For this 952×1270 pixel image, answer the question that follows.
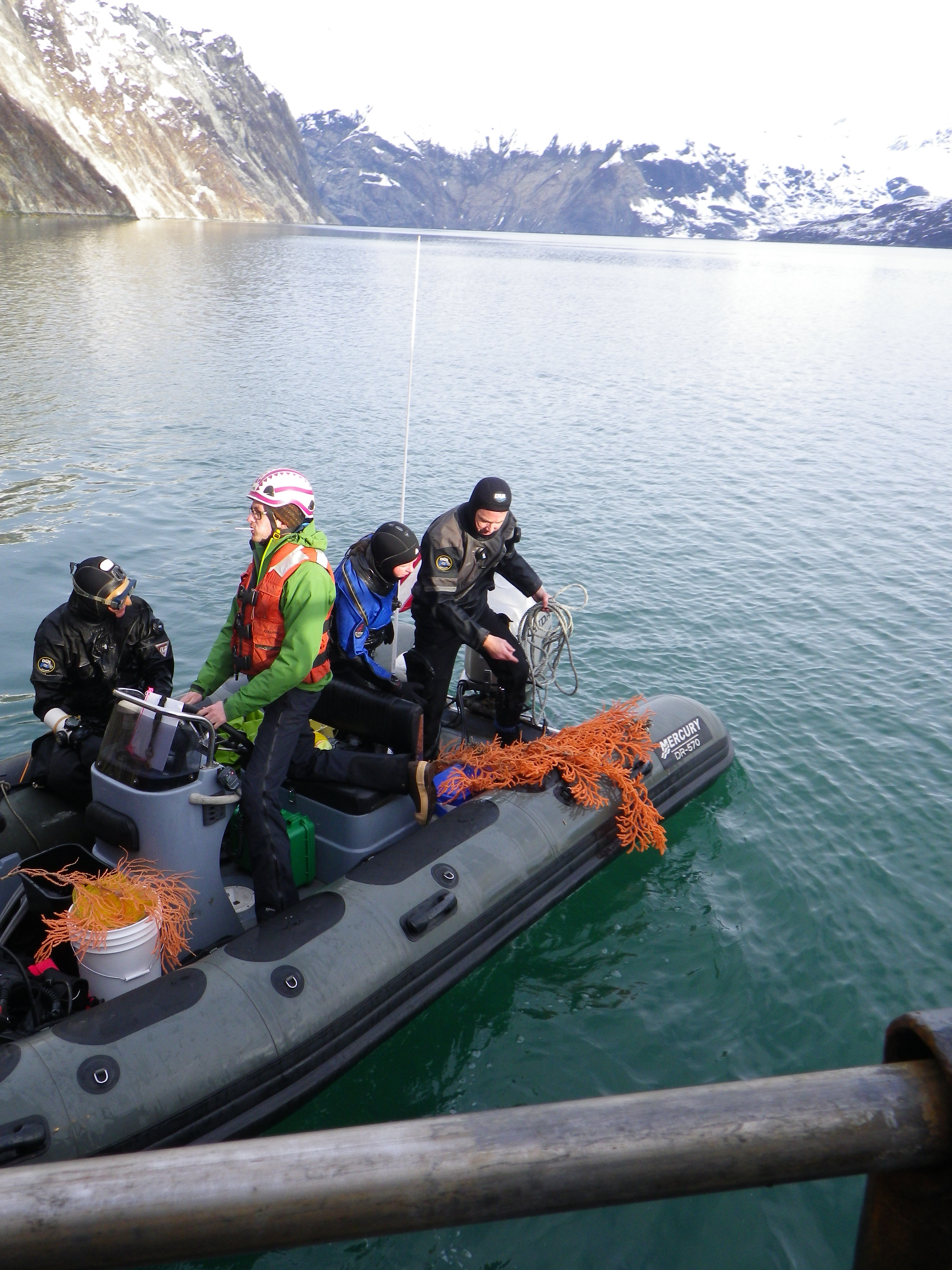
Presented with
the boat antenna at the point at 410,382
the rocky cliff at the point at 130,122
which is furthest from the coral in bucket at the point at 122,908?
the rocky cliff at the point at 130,122

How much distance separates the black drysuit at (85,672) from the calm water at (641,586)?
1.95m

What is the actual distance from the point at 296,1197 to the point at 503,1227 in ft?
10.5

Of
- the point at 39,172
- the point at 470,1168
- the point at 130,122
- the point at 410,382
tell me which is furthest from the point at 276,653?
the point at 130,122

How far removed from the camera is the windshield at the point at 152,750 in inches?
143

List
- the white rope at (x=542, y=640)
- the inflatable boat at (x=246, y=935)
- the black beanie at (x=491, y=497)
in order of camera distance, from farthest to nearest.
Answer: the white rope at (x=542, y=640), the black beanie at (x=491, y=497), the inflatable boat at (x=246, y=935)

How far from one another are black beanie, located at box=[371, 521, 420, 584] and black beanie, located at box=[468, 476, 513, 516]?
0.64 metres

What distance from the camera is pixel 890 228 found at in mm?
159250

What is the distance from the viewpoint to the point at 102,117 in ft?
224

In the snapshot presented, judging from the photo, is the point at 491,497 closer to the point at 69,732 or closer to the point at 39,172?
the point at 69,732

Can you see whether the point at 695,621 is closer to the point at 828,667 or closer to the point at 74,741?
the point at 828,667

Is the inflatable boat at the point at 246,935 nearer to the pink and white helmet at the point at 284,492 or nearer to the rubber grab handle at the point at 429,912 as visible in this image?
the rubber grab handle at the point at 429,912

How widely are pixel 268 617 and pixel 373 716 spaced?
88 cm

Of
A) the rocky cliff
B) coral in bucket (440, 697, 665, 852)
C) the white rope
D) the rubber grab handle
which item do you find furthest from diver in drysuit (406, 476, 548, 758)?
the rocky cliff

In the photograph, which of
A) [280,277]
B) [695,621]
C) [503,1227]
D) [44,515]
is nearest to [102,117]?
[280,277]
